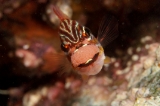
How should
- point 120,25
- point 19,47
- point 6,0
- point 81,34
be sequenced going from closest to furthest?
point 81,34, point 6,0, point 120,25, point 19,47

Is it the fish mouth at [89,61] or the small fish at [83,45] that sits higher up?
the small fish at [83,45]

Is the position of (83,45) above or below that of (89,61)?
above

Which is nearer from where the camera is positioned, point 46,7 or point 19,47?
point 46,7

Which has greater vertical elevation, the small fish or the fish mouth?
the small fish

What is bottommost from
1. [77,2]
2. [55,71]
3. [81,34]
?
[81,34]

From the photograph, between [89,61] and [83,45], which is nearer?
Answer: [89,61]

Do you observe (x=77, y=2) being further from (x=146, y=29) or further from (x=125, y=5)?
(x=146, y=29)

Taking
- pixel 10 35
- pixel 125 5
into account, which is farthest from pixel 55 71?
pixel 125 5

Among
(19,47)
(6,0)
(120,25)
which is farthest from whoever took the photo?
(19,47)
